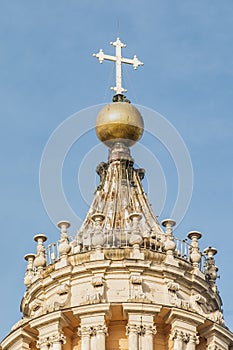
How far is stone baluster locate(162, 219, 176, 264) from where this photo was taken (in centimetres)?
5991

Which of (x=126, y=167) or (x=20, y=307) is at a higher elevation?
(x=126, y=167)

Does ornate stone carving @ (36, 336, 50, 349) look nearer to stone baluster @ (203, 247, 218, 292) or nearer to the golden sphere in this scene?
stone baluster @ (203, 247, 218, 292)

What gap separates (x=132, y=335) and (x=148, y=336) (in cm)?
57

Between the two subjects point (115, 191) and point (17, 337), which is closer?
point (17, 337)

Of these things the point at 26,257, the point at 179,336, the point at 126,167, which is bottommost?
the point at 179,336

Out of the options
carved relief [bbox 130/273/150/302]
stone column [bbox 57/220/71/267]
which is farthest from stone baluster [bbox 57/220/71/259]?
carved relief [bbox 130/273/150/302]

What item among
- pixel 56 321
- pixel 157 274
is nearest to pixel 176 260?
pixel 157 274

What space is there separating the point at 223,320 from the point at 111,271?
184 inches

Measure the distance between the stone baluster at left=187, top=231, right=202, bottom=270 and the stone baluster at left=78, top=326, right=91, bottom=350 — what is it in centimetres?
566

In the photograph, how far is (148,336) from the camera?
57.2 metres

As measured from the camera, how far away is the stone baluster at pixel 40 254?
6125 centimetres

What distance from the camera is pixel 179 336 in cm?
5775

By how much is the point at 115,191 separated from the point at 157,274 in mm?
6053

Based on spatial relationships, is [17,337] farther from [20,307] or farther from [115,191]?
[115,191]
